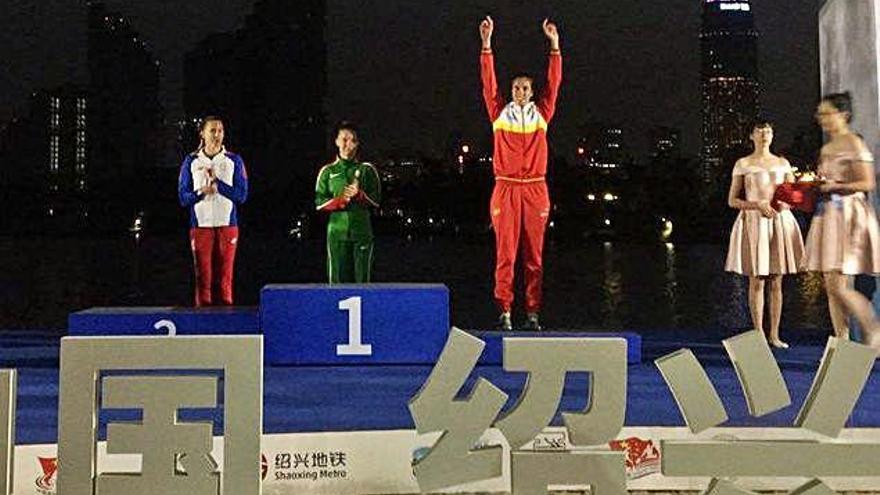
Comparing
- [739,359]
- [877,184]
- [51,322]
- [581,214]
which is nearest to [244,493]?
[739,359]

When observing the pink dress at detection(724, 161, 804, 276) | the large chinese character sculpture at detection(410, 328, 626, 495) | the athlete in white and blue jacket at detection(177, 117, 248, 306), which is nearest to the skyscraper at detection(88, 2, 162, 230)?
the athlete in white and blue jacket at detection(177, 117, 248, 306)

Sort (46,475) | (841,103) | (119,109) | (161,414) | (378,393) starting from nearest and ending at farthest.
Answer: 1. (161,414)
2. (46,475)
3. (378,393)
4. (841,103)
5. (119,109)

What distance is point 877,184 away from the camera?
15.0 ft

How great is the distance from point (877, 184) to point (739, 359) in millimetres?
2922

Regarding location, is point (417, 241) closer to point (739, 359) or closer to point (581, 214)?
point (581, 214)

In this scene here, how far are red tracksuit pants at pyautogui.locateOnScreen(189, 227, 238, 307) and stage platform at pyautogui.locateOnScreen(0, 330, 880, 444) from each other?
954 millimetres

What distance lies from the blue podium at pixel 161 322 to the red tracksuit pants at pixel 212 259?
58 centimetres

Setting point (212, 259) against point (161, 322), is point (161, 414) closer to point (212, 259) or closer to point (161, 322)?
point (161, 322)

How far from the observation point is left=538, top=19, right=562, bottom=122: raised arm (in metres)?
4.96

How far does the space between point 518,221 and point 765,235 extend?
1.40 metres

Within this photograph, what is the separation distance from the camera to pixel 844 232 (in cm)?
420

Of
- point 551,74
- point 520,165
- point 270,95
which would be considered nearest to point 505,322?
point 520,165

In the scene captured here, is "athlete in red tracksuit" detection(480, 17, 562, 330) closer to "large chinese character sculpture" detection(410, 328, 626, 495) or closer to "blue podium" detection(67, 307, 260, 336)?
"blue podium" detection(67, 307, 260, 336)

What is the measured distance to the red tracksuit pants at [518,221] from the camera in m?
5.09
